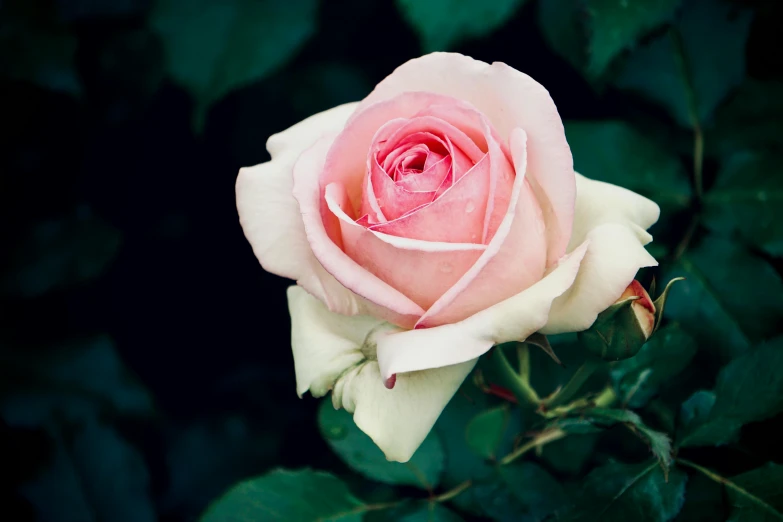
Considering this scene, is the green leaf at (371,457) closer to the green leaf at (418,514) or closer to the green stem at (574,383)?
the green leaf at (418,514)

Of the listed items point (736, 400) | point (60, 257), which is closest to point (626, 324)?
point (736, 400)

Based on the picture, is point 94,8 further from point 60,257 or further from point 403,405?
point 403,405

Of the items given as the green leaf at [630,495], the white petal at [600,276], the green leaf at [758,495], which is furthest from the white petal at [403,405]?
the green leaf at [758,495]

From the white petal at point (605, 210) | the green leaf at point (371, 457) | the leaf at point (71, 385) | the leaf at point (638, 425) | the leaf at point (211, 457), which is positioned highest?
the white petal at point (605, 210)

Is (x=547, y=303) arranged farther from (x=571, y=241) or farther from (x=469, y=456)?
(x=469, y=456)

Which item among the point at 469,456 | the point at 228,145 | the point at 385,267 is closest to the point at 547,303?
the point at 385,267

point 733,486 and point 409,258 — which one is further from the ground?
point 409,258
